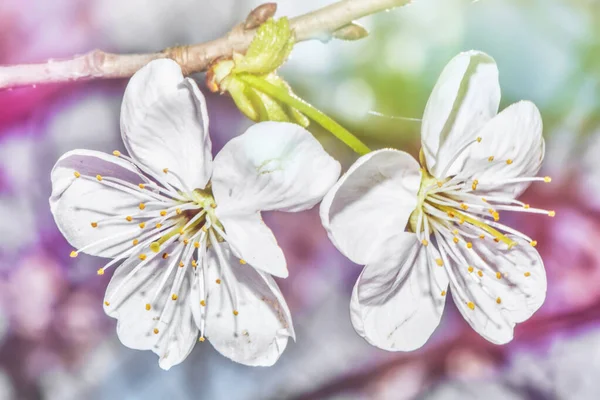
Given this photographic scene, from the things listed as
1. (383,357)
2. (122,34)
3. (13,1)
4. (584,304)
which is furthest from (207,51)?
(584,304)

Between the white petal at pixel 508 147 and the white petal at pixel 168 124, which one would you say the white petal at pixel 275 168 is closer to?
the white petal at pixel 168 124

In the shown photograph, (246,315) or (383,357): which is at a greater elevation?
(246,315)

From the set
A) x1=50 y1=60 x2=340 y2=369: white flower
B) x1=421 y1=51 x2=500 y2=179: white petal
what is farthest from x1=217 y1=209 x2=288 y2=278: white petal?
x1=421 y1=51 x2=500 y2=179: white petal

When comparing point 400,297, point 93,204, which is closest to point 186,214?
point 93,204

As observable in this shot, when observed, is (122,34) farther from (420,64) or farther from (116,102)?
(420,64)

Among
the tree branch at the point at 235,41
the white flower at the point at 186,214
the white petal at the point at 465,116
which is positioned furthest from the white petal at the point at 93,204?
the white petal at the point at 465,116
